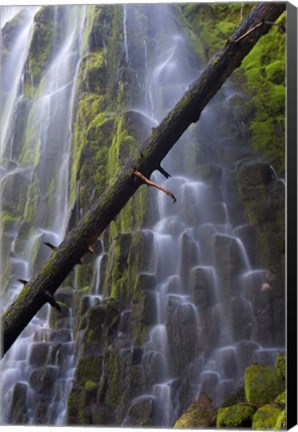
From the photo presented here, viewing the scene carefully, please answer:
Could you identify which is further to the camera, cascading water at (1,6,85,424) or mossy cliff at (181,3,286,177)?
cascading water at (1,6,85,424)

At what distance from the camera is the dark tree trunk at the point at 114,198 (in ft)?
12.0

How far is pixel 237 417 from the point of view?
14.5 ft

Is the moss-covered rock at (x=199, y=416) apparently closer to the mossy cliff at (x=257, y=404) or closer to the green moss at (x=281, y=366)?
the mossy cliff at (x=257, y=404)

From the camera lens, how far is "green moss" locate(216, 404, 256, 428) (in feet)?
14.5

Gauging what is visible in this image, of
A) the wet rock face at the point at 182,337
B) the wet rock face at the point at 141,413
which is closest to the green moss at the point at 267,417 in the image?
the wet rock face at the point at 182,337

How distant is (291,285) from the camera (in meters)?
4.47

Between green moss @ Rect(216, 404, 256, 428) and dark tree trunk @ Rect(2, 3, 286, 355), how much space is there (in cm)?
151

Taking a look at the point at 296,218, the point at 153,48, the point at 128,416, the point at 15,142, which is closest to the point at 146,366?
the point at 128,416

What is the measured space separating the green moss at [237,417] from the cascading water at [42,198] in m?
1.10

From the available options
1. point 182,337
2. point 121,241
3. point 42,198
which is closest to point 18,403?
point 182,337

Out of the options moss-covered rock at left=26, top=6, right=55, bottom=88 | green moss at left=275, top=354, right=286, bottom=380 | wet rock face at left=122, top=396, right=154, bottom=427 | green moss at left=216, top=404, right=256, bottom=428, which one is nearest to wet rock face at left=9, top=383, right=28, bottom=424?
wet rock face at left=122, top=396, right=154, bottom=427

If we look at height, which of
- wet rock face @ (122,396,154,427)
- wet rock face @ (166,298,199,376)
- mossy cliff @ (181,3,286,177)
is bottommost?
wet rock face @ (122,396,154,427)

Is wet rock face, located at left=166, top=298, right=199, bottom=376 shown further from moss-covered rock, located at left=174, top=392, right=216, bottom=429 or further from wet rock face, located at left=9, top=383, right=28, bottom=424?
wet rock face, located at left=9, top=383, right=28, bottom=424

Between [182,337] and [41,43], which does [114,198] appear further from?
[41,43]
